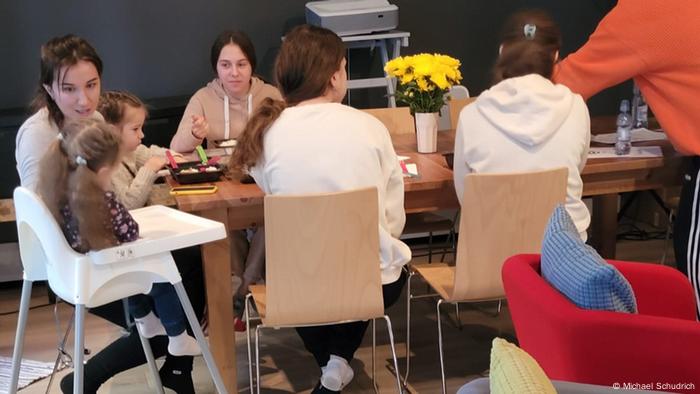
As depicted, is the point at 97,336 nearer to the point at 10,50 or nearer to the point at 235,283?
the point at 235,283

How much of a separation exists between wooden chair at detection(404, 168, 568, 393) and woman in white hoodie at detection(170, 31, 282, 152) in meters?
1.40

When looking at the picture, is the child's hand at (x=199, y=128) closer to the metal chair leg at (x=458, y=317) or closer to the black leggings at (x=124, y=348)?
the black leggings at (x=124, y=348)

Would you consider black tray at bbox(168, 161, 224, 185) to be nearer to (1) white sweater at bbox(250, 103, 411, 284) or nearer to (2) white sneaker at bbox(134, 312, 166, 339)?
(1) white sweater at bbox(250, 103, 411, 284)

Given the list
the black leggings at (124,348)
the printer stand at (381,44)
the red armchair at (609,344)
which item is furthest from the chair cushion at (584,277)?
the printer stand at (381,44)

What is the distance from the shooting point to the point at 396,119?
12.1 feet

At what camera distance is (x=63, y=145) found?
2.08 metres

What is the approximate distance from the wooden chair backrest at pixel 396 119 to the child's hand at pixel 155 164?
112cm

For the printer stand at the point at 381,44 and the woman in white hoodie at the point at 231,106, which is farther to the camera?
the printer stand at the point at 381,44

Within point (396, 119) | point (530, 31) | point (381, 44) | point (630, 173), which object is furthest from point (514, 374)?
point (381, 44)

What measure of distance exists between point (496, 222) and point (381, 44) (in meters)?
2.17

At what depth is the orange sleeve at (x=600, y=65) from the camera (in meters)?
2.84

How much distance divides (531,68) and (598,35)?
1.28 ft

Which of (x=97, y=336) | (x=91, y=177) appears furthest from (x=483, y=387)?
(x=97, y=336)

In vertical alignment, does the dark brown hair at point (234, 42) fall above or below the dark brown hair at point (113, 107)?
above
